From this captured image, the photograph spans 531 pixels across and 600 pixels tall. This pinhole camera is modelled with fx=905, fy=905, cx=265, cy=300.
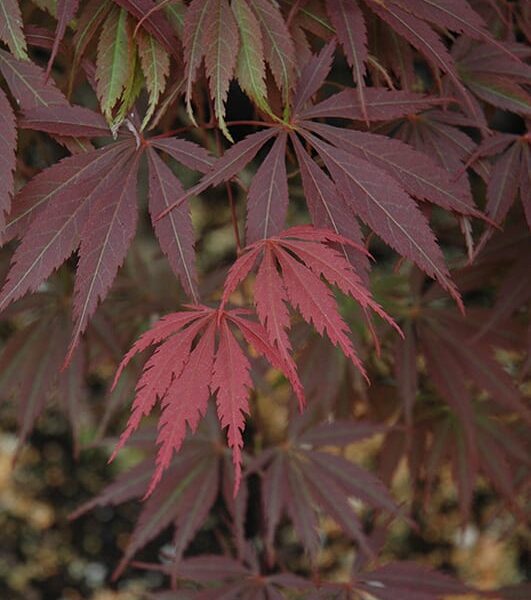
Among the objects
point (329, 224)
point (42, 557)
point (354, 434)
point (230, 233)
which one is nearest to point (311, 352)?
point (354, 434)

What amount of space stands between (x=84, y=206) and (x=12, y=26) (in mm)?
140

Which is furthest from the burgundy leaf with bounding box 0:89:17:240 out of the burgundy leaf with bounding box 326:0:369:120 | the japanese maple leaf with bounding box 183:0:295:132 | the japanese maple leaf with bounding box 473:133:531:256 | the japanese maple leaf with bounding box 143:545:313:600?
the japanese maple leaf with bounding box 143:545:313:600

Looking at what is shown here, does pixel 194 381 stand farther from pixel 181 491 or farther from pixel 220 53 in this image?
pixel 181 491

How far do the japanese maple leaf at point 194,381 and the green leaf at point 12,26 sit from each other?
9.1 inches

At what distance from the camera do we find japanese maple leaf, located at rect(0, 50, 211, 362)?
25.1 inches

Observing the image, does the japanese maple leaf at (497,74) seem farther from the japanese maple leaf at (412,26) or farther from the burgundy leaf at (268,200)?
the burgundy leaf at (268,200)

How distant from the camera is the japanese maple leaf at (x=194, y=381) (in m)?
0.57

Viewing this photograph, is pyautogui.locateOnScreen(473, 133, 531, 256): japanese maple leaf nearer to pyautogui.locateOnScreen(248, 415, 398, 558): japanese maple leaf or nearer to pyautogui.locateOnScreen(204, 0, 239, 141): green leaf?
pyautogui.locateOnScreen(204, 0, 239, 141): green leaf

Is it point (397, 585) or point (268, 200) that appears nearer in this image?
point (268, 200)

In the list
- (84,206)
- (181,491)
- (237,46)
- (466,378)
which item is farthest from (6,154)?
(466,378)

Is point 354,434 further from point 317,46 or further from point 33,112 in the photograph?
point 33,112

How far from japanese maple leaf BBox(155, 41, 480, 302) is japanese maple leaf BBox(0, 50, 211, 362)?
0.10 ft

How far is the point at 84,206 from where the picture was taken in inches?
26.4

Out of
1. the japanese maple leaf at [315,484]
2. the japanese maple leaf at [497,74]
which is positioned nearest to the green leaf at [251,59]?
the japanese maple leaf at [497,74]
